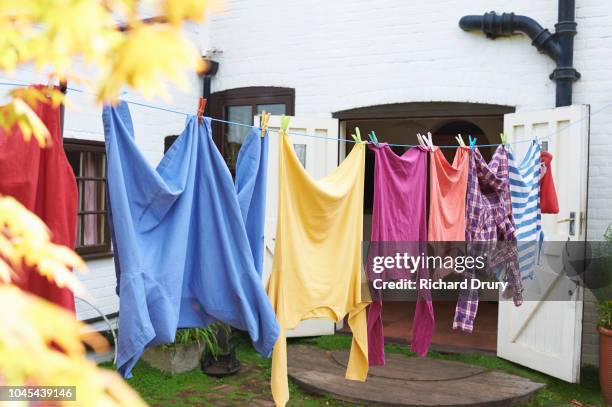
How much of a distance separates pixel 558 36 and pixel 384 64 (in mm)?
1494

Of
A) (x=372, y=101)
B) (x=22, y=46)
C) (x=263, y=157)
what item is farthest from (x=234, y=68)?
(x=22, y=46)

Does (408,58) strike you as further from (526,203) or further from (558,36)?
(526,203)

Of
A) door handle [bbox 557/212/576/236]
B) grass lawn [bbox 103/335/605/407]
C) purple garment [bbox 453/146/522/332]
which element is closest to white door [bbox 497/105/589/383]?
door handle [bbox 557/212/576/236]

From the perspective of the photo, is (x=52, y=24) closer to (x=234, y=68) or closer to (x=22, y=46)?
(x=22, y=46)

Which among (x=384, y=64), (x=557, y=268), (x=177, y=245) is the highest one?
(x=384, y=64)

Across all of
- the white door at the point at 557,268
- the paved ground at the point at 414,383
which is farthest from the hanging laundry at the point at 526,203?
the paved ground at the point at 414,383

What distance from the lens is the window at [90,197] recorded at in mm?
4852

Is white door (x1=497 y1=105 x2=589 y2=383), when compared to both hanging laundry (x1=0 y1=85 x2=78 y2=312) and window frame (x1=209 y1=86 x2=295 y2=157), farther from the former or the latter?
hanging laundry (x1=0 y1=85 x2=78 y2=312)

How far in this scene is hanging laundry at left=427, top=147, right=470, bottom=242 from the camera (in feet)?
11.8

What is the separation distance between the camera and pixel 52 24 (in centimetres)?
83

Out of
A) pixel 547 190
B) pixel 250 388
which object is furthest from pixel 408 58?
pixel 250 388

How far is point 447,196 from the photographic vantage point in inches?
146

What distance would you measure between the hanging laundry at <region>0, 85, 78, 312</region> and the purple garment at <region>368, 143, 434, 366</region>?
176 cm

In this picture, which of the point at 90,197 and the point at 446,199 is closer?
the point at 446,199
